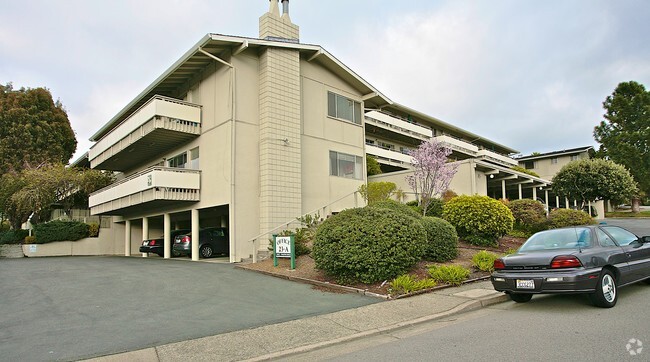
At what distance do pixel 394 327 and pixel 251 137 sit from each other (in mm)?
11865

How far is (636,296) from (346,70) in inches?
603

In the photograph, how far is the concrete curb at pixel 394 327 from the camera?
564cm

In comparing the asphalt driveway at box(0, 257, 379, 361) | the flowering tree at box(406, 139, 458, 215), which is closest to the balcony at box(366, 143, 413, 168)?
the flowering tree at box(406, 139, 458, 215)

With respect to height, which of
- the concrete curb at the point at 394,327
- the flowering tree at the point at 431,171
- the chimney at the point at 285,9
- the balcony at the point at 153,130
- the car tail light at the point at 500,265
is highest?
the chimney at the point at 285,9

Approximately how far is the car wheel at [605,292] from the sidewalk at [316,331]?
183 centimetres

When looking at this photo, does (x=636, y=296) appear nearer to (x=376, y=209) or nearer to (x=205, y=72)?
(x=376, y=209)

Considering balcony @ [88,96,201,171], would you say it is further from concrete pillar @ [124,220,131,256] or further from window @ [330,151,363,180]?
window @ [330,151,363,180]

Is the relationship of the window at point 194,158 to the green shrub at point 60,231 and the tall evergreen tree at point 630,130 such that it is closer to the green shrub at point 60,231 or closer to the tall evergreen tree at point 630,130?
the green shrub at point 60,231

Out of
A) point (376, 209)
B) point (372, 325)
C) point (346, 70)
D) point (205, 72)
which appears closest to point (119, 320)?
point (372, 325)

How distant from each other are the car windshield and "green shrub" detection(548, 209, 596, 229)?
10.2 metres

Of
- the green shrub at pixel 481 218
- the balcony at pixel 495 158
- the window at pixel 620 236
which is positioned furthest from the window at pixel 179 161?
the balcony at pixel 495 158

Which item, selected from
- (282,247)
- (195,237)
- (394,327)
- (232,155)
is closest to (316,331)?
(394,327)

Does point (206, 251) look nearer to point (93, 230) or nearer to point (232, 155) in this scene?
point (232, 155)

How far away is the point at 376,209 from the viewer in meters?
10.5
